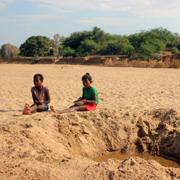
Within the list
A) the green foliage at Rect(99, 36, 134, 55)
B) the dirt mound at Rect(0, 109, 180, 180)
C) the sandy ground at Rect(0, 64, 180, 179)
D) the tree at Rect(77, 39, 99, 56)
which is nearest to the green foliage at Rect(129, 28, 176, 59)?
the green foliage at Rect(99, 36, 134, 55)

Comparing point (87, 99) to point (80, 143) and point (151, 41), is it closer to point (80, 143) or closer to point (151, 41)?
point (80, 143)

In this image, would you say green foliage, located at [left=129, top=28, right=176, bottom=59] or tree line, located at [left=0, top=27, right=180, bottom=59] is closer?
green foliage, located at [left=129, top=28, right=176, bottom=59]

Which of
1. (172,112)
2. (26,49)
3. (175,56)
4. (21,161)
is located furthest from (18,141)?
(26,49)

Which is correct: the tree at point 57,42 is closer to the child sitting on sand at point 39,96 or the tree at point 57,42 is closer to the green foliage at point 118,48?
the green foliage at point 118,48

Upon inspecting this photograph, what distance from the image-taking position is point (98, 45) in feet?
168

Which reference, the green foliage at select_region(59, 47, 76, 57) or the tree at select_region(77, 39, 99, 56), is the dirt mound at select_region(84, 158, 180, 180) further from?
the green foliage at select_region(59, 47, 76, 57)

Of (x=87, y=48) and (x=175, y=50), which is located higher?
(x=87, y=48)

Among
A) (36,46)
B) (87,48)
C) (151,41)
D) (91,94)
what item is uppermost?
(151,41)

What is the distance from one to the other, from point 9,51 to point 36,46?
4625 mm

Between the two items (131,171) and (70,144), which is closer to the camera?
(131,171)

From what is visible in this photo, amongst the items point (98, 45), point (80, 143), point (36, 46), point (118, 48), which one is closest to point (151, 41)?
point (118, 48)

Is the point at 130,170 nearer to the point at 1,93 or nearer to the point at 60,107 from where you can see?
the point at 60,107

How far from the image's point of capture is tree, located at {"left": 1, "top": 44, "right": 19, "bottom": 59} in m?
54.4

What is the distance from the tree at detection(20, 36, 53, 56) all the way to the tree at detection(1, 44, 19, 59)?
4.15 feet
